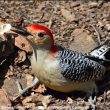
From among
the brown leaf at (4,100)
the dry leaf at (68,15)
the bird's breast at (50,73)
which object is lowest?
the brown leaf at (4,100)

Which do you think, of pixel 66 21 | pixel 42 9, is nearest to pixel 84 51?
pixel 66 21

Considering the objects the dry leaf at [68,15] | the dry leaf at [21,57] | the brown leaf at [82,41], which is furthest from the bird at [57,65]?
the dry leaf at [68,15]

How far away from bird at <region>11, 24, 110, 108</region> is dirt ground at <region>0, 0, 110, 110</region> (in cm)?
23

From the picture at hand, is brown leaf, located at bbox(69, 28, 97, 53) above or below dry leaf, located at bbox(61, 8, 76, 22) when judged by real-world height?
below

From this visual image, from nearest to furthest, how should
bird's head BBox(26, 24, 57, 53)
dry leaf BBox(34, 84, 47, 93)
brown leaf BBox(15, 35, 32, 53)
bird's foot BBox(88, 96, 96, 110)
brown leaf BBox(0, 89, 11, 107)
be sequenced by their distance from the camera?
bird's head BBox(26, 24, 57, 53), brown leaf BBox(0, 89, 11, 107), bird's foot BBox(88, 96, 96, 110), dry leaf BBox(34, 84, 47, 93), brown leaf BBox(15, 35, 32, 53)

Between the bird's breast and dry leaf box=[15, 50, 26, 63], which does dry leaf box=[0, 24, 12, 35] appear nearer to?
dry leaf box=[15, 50, 26, 63]

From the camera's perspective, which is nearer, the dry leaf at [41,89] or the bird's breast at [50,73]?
the bird's breast at [50,73]

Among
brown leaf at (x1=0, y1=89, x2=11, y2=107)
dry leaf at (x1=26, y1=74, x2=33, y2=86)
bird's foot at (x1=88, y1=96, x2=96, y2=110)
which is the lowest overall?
bird's foot at (x1=88, y1=96, x2=96, y2=110)

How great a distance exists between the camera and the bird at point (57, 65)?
5.68 metres

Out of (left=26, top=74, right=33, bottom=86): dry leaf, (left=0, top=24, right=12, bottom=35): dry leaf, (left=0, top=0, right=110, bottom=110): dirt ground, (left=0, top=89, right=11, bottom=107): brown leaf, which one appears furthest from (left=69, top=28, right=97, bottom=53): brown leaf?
(left=0, top=89, right=11, bottom=107): brown leaf

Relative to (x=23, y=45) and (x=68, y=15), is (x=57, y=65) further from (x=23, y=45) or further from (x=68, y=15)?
(x=68, y=15)

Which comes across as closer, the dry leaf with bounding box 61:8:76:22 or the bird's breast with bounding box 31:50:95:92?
the bird's breast with bounding box 31:50:95:92

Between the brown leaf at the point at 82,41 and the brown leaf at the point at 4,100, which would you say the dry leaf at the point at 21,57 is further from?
the brown leaf at the point at 82,41

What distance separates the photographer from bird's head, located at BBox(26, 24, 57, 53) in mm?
5605
